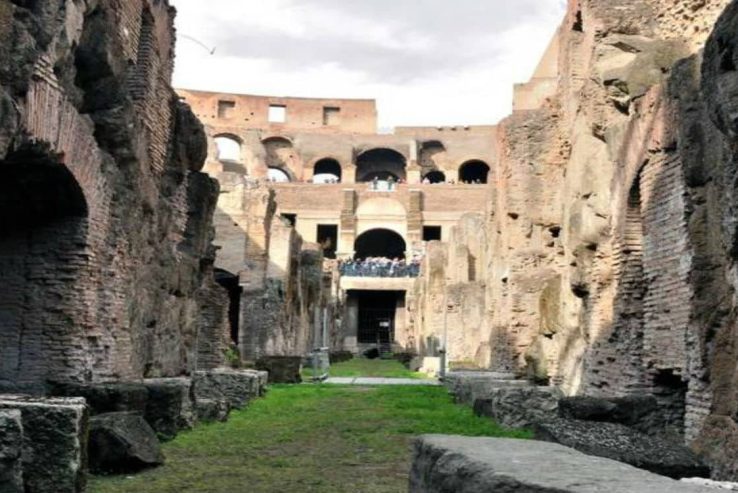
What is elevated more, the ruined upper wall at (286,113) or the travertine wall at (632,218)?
the ruined upper wall at (286,113)

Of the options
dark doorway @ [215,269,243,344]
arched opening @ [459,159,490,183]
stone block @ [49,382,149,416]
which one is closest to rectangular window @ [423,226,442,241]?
arched opening @ [459,159,490,183]

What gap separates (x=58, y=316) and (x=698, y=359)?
4.51m

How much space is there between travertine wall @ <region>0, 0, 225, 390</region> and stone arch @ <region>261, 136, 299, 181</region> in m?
42.2

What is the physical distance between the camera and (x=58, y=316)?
21.4ft

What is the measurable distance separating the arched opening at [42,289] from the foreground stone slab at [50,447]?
239 cm

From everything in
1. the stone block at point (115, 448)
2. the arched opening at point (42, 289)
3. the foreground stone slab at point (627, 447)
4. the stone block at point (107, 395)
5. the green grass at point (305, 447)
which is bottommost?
the green grass at point (305, 447)

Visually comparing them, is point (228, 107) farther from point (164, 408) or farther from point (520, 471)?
point (520, 471)

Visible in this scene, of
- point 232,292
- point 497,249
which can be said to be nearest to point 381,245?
point 232,292

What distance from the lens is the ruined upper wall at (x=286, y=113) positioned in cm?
5250

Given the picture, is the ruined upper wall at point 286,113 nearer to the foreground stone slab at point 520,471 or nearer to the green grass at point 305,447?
the green grass at point 305,447

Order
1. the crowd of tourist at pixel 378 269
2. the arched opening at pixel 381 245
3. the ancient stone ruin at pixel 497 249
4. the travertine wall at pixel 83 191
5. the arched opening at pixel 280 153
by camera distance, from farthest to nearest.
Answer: the arched opening at pixel 280 153 < the arched opening at pixel 381 245 < the crowd of tourist at pixel 378 269 < the travertine wall at pixel 83 191 < the ancient stone ruin at pixel 497 249

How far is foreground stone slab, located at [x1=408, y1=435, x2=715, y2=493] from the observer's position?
7.13 ft

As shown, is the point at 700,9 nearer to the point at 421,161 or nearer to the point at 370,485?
the point at 370,485

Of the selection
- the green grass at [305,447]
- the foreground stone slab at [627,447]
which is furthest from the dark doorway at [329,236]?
the foreground stone slab at [627,447]
